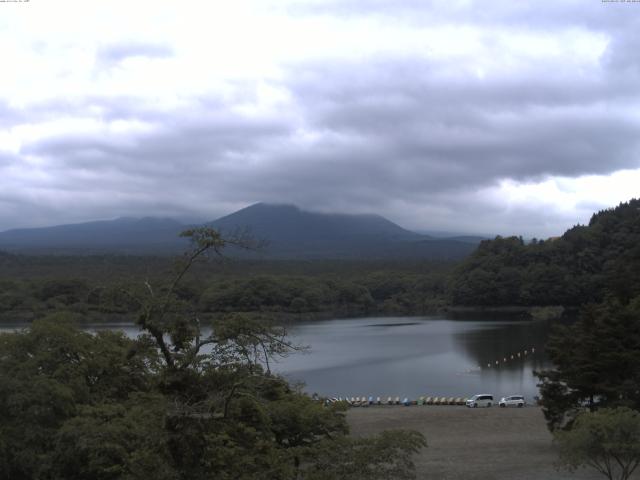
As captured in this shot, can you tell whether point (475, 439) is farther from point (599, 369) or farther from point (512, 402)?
point (512, 402)

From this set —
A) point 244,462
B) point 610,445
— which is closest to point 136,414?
point 244,462

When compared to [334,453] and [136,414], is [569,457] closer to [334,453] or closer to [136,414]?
[334,453]

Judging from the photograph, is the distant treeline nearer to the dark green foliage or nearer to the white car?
the white car

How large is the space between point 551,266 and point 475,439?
57.3 metres

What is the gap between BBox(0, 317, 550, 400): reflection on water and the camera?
97.9 ft

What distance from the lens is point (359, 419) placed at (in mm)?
21578

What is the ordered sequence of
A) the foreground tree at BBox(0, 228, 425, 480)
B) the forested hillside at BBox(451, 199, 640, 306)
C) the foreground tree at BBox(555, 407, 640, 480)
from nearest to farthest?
the foreground tree at BBox(0, 228, 425, 480)
the foreground tree at BBox(555, 407, 640, 480)
the forested hillside at BBox(451, 199, 640, 306)

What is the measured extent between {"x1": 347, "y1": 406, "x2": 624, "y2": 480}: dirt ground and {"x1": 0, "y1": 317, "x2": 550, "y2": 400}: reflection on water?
12.4 feet

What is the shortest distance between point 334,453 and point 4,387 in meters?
5.31

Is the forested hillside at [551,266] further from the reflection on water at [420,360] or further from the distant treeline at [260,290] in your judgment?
the reflection on water at [420,360]

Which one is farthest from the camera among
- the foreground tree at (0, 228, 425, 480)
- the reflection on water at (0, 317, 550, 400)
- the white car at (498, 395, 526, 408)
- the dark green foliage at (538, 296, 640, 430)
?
the reflection on water at (0, 317, 550, 400)

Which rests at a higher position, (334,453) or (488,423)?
(334,453)

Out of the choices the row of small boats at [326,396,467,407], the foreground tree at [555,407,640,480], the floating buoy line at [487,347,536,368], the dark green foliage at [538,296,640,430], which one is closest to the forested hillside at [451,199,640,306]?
the floating buoy line at [487,347,536,368]

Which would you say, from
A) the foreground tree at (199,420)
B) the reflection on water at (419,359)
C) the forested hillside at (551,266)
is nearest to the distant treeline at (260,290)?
the forested hillside at (551,266)
